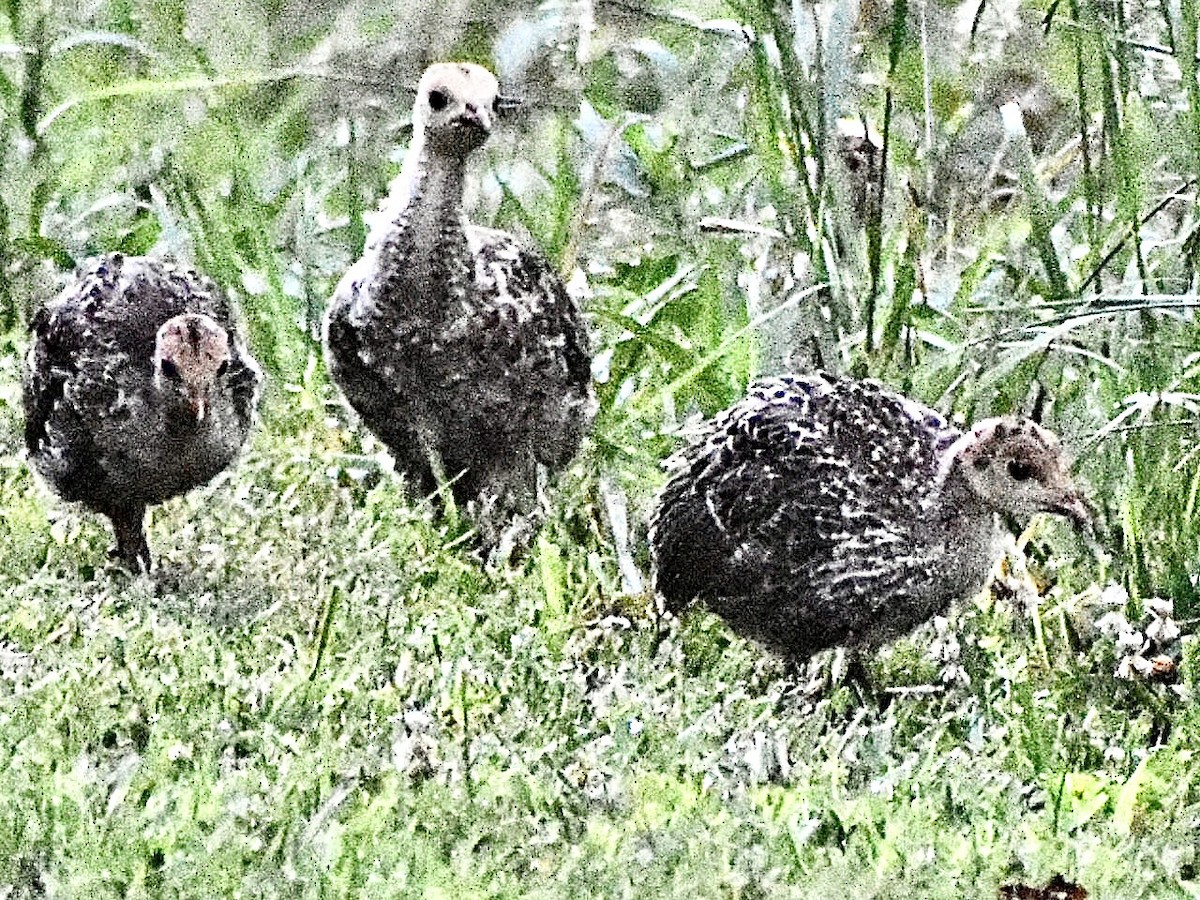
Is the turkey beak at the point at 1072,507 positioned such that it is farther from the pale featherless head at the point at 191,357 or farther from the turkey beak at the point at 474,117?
the pale featherless head at the point at 191,357

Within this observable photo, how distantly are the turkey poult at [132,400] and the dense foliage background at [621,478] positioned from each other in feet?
0.20

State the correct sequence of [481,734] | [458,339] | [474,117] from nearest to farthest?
[481,734] → [474,117] → [458,339]

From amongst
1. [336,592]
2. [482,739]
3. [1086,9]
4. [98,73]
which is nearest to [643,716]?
[482,739]

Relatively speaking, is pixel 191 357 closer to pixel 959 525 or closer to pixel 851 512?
pixel 851 512

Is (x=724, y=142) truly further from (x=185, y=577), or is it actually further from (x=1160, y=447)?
(x=185, y=577)

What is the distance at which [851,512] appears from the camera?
2020 millimetres

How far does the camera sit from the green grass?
1633 mm

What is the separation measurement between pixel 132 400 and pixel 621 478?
54 cm

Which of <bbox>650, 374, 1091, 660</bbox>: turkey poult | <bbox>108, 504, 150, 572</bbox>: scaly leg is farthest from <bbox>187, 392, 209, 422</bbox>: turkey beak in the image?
<bbox>650, 374, 1091, 660</bbox>: turkey poult

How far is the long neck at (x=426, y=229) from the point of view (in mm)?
2209

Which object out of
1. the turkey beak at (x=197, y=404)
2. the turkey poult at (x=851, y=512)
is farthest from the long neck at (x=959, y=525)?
the turkey beak at (x=197, y=404)

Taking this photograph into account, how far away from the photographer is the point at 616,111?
2.64 metres

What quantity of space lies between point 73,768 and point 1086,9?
50.1 inches

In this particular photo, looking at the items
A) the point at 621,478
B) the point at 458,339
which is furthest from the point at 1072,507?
the point at 458,339
